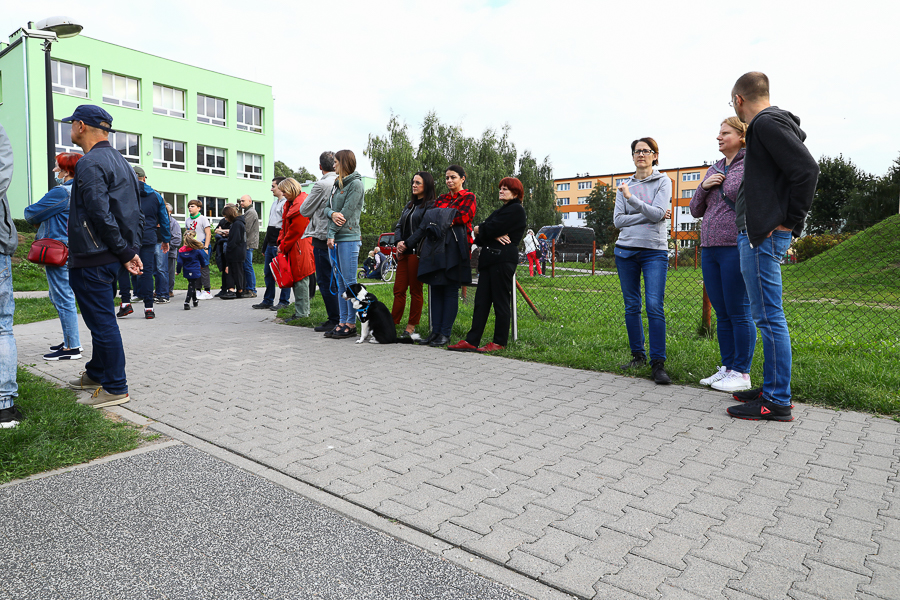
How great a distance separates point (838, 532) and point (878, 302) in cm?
968

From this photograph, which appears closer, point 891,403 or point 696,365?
point 891,403

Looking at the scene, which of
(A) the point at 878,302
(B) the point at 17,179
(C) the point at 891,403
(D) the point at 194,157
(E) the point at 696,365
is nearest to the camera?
(C) the point at 891,403

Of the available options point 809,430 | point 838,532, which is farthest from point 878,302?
point 838,532

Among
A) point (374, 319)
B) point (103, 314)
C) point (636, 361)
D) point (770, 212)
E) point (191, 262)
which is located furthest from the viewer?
point (191, 262)

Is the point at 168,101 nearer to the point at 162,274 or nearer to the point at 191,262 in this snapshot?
the point at 162,274

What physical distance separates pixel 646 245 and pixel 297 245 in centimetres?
543

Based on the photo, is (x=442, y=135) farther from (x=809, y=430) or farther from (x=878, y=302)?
(x=809, y=430)

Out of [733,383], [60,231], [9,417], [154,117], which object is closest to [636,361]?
[733,383]

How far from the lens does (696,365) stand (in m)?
5.69

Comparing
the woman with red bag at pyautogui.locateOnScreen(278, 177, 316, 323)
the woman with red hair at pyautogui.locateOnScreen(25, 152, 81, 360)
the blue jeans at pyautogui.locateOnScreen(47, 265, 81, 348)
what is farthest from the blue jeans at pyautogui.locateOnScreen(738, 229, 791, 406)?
the woman with red bag at pyautogui.locateOnScreen(278, 177, 316, 323)

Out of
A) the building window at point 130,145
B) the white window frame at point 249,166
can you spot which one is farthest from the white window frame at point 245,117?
the building window at point 130,145

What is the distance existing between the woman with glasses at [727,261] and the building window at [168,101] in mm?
41042

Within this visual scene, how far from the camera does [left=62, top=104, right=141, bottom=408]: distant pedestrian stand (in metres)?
4.57

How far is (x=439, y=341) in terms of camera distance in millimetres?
7445
